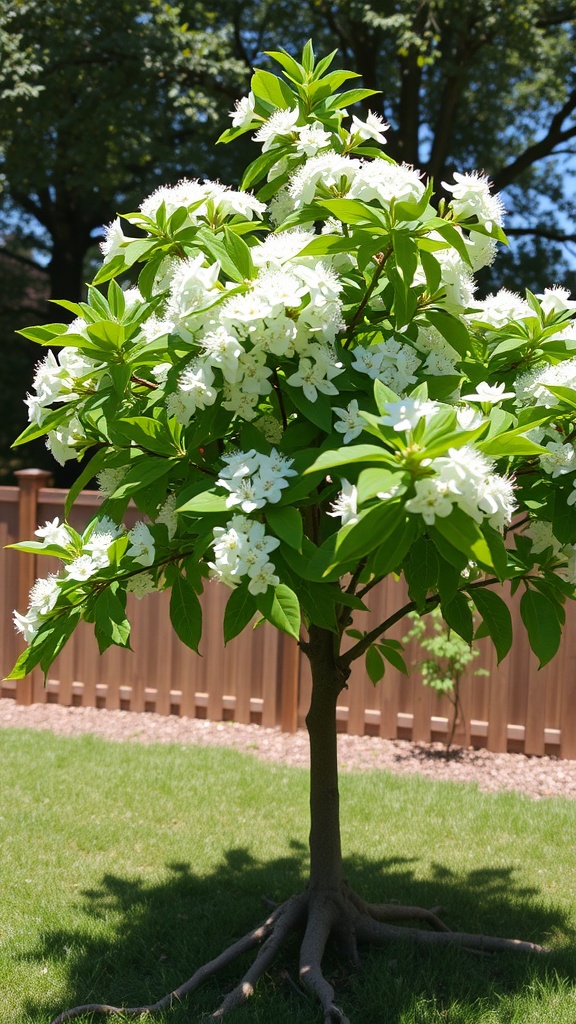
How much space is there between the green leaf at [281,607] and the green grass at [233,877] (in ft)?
5.21

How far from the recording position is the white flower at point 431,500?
5.11 feet

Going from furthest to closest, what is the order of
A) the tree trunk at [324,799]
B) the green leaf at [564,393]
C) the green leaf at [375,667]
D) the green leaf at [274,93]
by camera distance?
the green leaf at [375,667], the tree trunk at [324,799], the green leaf at [274,93], the green leaf at [564,393]

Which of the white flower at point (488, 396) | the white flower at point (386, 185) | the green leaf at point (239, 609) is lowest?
the green leaf at point (239, 609)

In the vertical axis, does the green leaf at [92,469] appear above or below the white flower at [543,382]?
below

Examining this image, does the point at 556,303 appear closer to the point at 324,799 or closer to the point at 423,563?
the point at 423,563

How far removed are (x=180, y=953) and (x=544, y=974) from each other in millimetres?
1213

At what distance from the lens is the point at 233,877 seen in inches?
158

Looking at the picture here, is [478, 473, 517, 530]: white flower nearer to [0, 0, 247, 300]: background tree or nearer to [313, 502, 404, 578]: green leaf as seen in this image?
[313, 502, 404, 578]: green leaf

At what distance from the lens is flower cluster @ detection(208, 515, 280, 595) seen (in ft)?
5.97

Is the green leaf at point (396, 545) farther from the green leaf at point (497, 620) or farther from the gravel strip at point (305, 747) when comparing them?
the gravel strip at point (305, 747)

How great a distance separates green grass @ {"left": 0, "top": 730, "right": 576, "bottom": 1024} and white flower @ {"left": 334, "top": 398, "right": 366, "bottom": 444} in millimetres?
1791

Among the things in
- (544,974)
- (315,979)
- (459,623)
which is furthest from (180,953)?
(459,623)

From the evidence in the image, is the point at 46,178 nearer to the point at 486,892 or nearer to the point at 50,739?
the point at 50,739

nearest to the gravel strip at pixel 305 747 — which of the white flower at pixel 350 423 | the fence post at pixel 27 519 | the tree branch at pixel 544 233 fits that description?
the fence post at pixel 27 519
